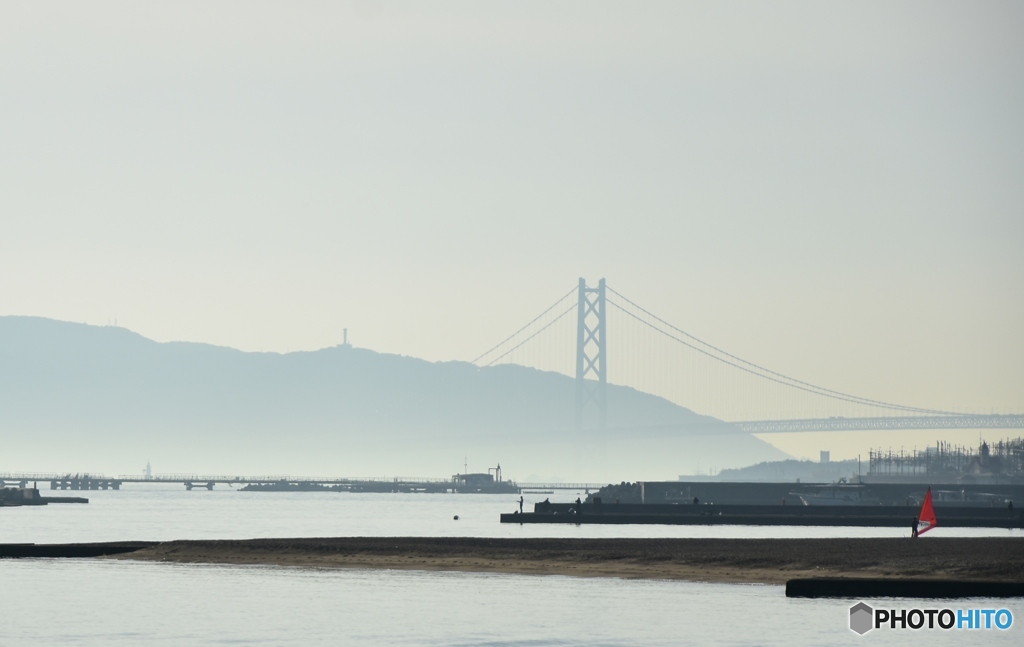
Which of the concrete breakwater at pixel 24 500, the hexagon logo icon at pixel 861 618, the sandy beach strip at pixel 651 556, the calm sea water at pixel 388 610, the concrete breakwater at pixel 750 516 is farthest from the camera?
the concrete breakwater at pixel 24 500

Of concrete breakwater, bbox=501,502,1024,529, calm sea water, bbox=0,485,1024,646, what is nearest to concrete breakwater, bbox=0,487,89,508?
concrete breakwater, bbox=501,502,1024,529

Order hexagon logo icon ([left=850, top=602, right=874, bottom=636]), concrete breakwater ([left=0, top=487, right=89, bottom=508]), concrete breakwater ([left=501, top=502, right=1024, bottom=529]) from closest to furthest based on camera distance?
hexagon logo icon ([left=850, top=602, right=874, bottom=636])
concrete breakwater ([left=501, top=502, right=1024, bottom=529])
concrete breakwater ([left=0, top=487, right=89, bottom=508])

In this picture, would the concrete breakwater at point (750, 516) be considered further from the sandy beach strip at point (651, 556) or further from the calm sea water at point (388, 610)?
the calm sea water at point (388, 610)

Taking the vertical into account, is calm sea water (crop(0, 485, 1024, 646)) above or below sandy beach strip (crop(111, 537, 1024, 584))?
below

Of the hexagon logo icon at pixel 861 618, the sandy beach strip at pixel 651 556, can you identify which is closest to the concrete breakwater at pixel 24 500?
the sandy beach strip at pixel 651 556

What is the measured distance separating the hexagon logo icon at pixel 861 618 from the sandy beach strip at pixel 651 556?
6651 millimetres

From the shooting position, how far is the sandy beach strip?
43.5m

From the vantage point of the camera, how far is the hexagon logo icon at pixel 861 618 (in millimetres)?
31953

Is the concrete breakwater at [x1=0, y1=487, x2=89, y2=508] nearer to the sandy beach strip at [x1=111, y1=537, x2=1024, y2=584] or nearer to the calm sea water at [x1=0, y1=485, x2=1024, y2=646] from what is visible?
the sandy beach strip at [x1=111, y1=537, x2=1024, y2=584]

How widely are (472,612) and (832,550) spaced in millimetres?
18746

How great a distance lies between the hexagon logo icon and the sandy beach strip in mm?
6651

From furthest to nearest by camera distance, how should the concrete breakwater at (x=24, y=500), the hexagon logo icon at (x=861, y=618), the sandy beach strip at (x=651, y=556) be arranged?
1. the concrete breakwater at (x=24, y=500)
2. the sandy beach strip at (x=651, y=556)
3. the hexagon logo icon at (x=861, y=618)

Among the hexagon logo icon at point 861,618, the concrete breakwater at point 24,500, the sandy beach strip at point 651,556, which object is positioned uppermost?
the concrete breakwater at point 24,500

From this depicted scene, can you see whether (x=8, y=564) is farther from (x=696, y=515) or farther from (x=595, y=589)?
(x=696, y=515)
